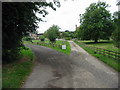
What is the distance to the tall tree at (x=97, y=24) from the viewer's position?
31.0m

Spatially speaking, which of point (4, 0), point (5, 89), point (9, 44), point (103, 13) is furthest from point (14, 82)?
point (103, 13)

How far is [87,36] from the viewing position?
110 feet

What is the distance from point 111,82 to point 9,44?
269 inches

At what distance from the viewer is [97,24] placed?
3095 cm

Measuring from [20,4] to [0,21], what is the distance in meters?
1.61

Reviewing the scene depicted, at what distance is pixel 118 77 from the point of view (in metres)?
5.71

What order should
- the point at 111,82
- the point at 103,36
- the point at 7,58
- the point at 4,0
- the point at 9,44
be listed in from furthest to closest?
1. the point at 103,36
2. the point at 7,58
3. the point at 9,44
4. the point at 4,0
5. the point at 111,82

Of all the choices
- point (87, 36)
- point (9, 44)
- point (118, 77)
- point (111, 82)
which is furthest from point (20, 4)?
point (87, 36)

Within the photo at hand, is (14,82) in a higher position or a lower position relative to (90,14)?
lower

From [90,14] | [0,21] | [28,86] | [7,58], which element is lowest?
[28,86]

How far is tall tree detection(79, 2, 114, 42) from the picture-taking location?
3103cm

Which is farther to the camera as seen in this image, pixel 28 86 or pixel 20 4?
pixel 20 4

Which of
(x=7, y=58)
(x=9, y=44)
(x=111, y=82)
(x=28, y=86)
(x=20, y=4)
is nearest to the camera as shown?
(x=28, y=86)

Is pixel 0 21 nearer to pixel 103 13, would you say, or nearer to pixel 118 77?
pixel 118 77
